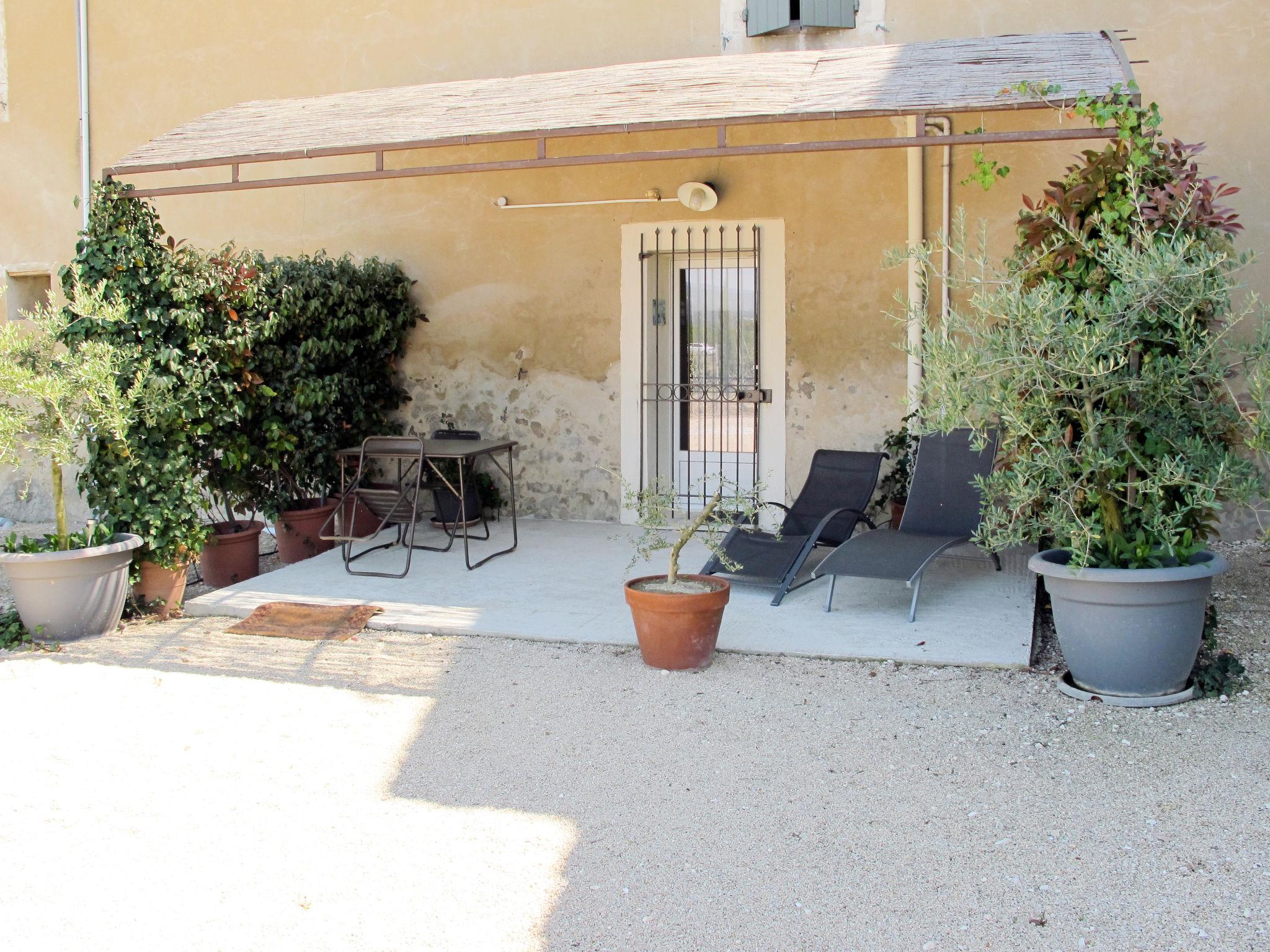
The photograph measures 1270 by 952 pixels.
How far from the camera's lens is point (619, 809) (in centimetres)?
335

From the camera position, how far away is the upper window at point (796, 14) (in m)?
6.89

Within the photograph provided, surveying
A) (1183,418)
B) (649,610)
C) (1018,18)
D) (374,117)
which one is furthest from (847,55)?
(649,610)

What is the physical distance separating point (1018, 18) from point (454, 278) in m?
4.13

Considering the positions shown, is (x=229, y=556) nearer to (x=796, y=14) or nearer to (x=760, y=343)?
(x=760, y=343)

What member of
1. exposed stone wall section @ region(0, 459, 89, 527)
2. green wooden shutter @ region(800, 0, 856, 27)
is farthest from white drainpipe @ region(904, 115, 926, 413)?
exposed stone wall section @ region(0, 459, 89, 527)

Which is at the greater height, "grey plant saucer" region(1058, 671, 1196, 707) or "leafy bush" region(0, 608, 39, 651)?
"leafy bush" region(0, 608, 39, 651)

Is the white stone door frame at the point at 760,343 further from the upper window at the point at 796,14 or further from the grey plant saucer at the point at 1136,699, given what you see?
the grey plant saucer at the point at 1136,699

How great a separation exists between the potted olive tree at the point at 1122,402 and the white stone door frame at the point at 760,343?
9.93 ft

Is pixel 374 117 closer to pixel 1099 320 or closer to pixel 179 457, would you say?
pixel 179 457

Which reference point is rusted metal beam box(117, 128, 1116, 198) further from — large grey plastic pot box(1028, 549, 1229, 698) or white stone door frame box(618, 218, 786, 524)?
white stone door frame box(618, 218, 786, 524)

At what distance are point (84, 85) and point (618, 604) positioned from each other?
667 centimetres

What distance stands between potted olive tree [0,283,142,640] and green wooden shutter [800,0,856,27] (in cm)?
450

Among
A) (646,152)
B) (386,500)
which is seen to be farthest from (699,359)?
(646,152)

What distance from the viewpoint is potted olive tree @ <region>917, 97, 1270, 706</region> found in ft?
12.6
